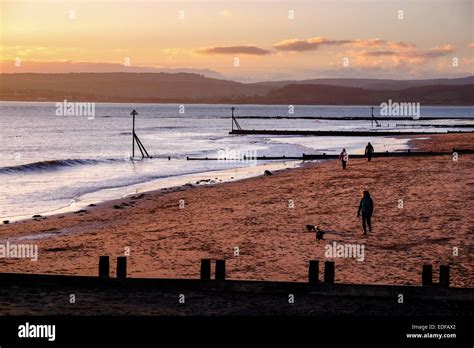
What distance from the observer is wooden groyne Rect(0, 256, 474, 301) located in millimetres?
12508

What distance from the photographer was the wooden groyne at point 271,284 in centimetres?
1251

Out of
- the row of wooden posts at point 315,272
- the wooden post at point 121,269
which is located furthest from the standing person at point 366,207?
the wooden post at point 121,269

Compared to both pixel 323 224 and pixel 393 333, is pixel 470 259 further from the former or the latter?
pixel 393 333

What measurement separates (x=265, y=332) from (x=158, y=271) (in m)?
8.12

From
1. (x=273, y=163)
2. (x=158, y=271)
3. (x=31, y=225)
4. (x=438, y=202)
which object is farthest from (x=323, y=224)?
(x=273, y=163)

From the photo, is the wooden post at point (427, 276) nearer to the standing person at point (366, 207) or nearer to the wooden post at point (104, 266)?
the wooden post at point (104, 266)

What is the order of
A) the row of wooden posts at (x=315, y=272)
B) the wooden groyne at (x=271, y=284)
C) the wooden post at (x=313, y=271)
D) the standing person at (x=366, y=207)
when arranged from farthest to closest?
the standing person at (x=366, y=207)
the wooden post at (x=313, y=271)
the row of wooden posts at (x=315, y=272)
the wooden groyne at (x=271, y=284)

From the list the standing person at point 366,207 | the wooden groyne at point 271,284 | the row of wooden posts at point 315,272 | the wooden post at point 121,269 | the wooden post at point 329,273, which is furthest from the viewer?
the standing person at point 366,207

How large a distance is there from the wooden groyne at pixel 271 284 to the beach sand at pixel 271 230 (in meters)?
3.70

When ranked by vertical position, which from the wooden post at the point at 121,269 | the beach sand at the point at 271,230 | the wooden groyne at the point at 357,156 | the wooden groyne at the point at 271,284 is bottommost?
the beach sand at the point at 271,230

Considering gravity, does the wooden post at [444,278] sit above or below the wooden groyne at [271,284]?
above

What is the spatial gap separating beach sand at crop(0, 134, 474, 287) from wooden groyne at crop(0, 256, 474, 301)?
3.70 m

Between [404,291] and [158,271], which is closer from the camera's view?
[404,291]

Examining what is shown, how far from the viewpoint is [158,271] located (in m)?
18.3
